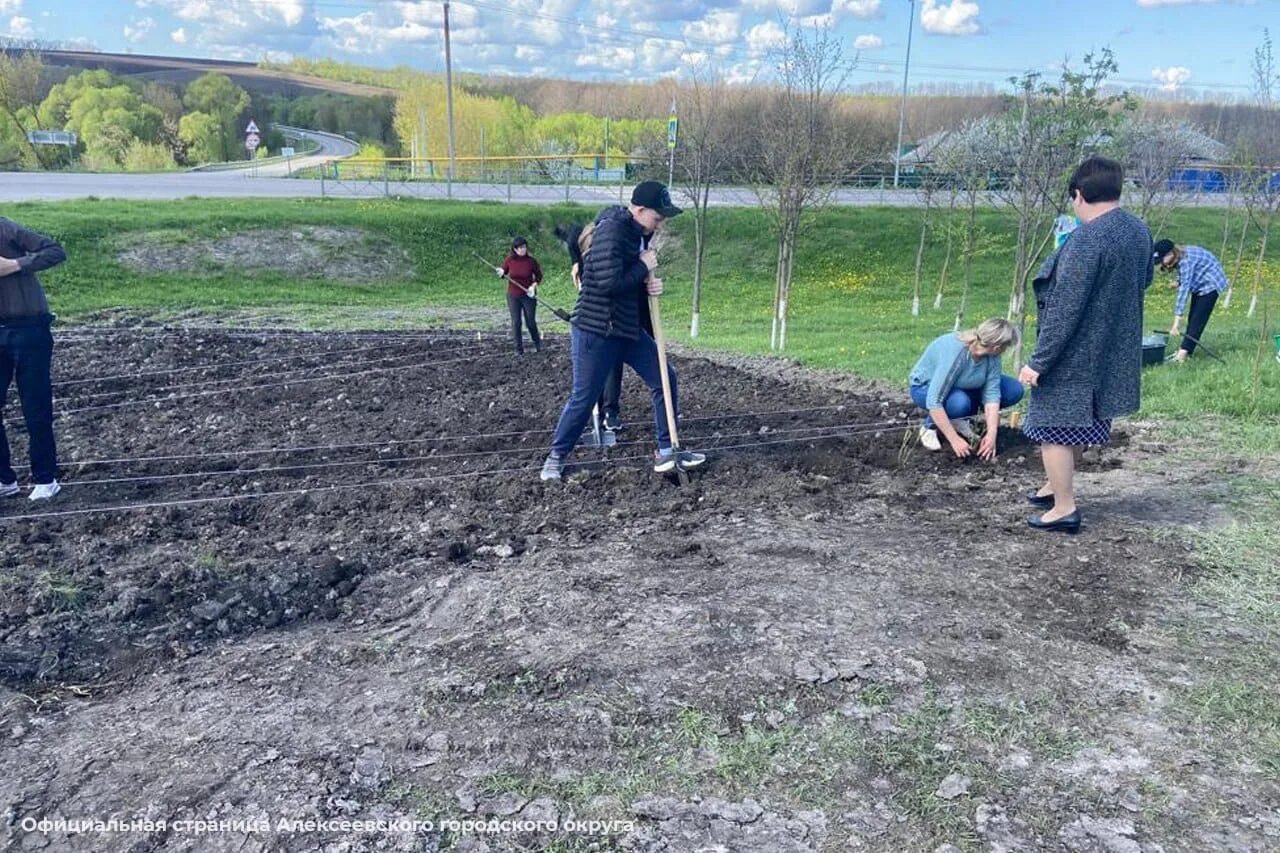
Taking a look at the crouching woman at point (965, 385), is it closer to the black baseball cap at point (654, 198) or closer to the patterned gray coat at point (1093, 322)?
the patterned gray coat at point (1093, 322)

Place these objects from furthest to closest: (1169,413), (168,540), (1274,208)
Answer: (1274,208) → (1169,413) → (168,540)

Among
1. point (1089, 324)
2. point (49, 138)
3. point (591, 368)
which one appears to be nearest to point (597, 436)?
point (591, 368)

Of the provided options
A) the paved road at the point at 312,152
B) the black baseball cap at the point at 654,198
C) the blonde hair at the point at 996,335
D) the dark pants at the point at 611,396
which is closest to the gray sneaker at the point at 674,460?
the dark pants at the point at 611,396

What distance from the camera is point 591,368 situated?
18.7 feet

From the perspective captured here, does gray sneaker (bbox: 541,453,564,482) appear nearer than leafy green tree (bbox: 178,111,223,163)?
Yes

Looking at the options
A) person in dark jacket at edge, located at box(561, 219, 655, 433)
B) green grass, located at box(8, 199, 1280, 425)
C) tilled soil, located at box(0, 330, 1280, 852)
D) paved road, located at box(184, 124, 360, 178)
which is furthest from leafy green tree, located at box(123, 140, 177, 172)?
tilled soil, located at box(0, 330, 1280, 852)

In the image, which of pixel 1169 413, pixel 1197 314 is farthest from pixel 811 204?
pixel 1169 413

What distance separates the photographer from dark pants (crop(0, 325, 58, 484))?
5.62 metres

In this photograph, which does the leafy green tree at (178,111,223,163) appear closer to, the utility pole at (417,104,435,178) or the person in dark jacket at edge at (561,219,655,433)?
the utility pole at (417,104,435,178)

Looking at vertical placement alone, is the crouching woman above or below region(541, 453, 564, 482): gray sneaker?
above

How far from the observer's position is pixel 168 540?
5250 mm

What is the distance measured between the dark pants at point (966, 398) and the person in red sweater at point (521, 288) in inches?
222

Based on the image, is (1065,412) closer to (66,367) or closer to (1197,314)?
(1197,314)

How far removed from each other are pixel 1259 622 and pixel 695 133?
13.2 meters
